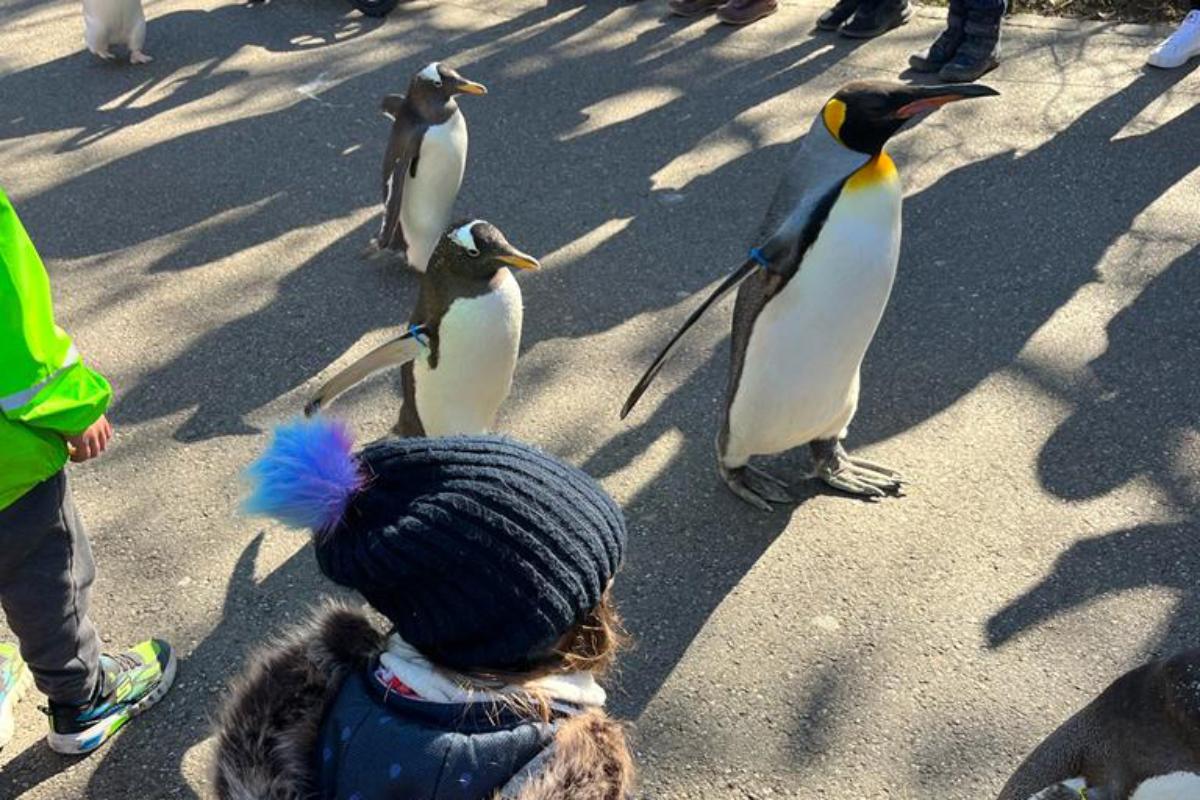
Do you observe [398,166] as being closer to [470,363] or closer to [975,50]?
[470,363]

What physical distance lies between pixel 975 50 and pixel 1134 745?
11.9 feet

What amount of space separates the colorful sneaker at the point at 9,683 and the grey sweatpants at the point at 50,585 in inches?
6.7

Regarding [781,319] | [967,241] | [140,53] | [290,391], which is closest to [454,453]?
[781,319]

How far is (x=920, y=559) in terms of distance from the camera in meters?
2.40

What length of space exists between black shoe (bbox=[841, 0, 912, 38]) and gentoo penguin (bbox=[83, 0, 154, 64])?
3107 millimetres

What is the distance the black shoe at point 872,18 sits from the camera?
479 centimetres

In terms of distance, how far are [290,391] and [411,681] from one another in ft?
6.65

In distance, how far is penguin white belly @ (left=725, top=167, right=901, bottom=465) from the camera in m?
2.24

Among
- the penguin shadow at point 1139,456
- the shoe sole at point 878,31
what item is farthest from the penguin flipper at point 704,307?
the shoe sole at point 878,31

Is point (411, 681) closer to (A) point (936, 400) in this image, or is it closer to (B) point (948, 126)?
(A) point (936, 400)

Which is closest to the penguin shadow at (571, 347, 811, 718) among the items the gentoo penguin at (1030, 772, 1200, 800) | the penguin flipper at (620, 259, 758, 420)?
the penguin flipper at (620, 259, 758, 420)

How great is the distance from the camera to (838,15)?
16.0 feet

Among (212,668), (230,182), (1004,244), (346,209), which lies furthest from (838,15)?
(212,668)

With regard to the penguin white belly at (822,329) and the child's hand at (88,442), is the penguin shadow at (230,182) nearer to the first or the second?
the penguin white belly at (822,329)
